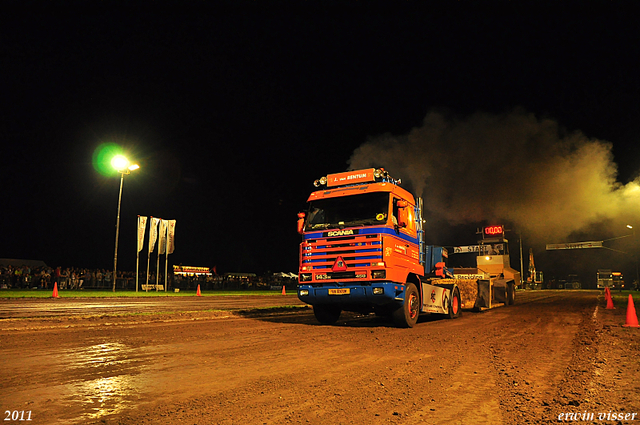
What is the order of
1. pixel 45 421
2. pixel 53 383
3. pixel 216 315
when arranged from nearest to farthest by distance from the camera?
pixel 45 421, pixel 53 383, pixel 216 315

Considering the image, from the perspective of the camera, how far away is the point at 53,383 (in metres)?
4.87

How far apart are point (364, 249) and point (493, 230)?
729 inches

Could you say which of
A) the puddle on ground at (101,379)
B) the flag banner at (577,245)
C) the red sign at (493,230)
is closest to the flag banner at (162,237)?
the red sign at (493,230)

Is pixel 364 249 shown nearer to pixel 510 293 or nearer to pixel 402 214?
pixel 402 214

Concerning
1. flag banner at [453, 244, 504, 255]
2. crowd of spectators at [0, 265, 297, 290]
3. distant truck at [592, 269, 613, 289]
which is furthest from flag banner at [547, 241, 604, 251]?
flag banner at [453, 244, 504, 255]

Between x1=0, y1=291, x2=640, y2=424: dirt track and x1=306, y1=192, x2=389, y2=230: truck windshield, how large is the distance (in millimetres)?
2912

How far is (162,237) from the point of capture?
35.5m

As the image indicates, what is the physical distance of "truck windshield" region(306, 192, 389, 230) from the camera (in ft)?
36.8

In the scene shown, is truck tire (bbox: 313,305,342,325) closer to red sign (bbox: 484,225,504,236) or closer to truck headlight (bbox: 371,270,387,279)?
truck headlight (bbox: 371,270,387,279)

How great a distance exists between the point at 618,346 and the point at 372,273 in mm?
5091

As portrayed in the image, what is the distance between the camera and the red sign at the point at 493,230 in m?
25.9

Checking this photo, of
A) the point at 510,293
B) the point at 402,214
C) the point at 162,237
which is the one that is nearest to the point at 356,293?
the point at 402,214

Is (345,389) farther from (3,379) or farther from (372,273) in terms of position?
(372,273)

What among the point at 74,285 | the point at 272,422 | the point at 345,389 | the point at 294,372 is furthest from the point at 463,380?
the point at 74,285
